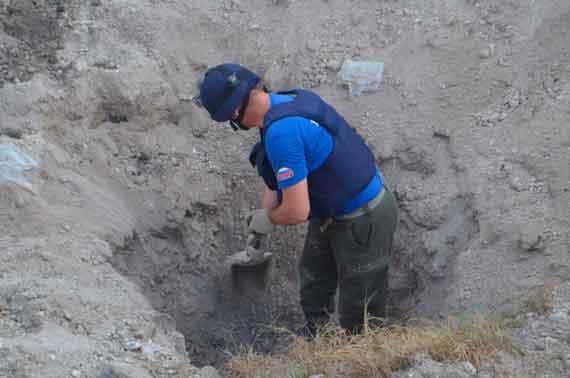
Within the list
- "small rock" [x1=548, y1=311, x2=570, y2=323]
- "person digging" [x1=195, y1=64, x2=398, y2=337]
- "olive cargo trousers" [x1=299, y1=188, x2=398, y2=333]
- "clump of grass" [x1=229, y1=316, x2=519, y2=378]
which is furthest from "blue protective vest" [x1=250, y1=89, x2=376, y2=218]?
"small rock" [x1=548, y1=311, x2=570, y2=323]

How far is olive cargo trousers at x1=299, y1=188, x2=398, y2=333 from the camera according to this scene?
11.4 feet

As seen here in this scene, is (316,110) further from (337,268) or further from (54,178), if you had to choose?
(54,178)

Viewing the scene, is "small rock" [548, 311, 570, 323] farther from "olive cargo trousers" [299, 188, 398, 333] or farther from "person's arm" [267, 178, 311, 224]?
"person's arm" [267, 178, 311, 224]

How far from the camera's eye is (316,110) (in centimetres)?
316

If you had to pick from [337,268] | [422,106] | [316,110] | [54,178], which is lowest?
[337,268]

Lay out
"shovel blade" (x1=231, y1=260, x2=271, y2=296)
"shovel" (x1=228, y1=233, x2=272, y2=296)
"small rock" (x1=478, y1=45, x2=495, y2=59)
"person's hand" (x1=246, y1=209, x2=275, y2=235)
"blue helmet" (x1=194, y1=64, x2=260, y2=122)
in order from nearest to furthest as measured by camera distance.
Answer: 1. "blue helmet" (x1=194, y1=64, x2=260, y2=122)
2. "person's hand" (x1=246, y1=209, x2=275, y2=235)
3. "shovel" (x1=228, y1=233, x2=272, y2=296)
4. "shovel blade" (x1=231, y1=260, x2=271, y2=296)
5. "small rock" (x1=478, y1=45, x2=495, y2=59)

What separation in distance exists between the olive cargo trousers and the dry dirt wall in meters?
0.41

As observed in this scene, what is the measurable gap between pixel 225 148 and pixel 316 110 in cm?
155

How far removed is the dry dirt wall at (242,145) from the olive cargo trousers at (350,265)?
411mm

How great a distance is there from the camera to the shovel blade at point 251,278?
431 centimetres

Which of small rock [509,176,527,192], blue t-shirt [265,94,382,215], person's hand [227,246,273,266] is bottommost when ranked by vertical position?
person's hand [227,246,273,266]

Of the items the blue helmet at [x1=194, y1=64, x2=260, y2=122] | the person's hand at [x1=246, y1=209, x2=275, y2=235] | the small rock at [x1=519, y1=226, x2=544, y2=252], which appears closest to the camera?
the blue helmet at [x1=194, y1=64, x2=260, y2=122]

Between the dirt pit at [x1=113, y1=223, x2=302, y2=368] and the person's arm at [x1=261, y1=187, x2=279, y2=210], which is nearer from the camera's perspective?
the person's arm at [x1=261, y1=187, x2=279, y2=210]

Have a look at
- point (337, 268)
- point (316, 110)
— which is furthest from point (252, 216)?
point (316, 110)
